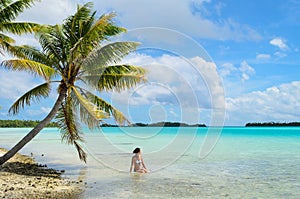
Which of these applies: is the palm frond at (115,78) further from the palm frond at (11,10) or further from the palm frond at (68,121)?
the palm frond at (11,10)

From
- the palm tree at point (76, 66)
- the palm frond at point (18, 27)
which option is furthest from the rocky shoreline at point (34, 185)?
the palm frond at point (18, 27)

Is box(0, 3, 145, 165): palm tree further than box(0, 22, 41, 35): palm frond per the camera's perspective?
No

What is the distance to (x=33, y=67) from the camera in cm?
1020

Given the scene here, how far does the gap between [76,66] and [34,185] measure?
4.08m

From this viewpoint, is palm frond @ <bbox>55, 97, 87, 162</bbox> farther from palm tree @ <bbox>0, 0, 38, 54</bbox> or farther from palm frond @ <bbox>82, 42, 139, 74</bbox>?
palm tree @ <bbox>0, 0, 38, 54</bbox>

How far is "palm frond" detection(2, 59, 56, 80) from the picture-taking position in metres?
10.2

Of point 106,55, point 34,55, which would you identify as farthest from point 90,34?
point 34,55

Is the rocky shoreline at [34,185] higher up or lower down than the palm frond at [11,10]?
lower down

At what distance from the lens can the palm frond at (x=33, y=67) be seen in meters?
10.2

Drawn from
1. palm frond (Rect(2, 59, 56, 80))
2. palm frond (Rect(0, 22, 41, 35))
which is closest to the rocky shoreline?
palm frond (Rect(2, 59, 56, 80))

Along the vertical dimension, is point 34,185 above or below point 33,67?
below

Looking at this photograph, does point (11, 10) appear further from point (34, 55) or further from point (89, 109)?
point (89, 109)

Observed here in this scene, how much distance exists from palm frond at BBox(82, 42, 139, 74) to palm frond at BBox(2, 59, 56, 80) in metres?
1.20

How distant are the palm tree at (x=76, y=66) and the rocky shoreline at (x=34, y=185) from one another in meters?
0.88
